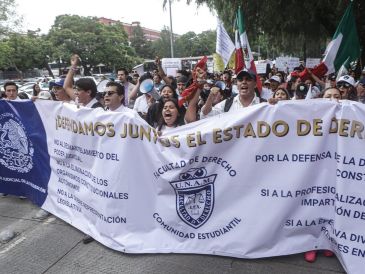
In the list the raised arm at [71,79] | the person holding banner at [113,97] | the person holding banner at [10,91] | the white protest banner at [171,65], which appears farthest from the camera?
the white protest banner at [171,65]

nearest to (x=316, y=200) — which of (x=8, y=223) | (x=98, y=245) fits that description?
(x=98, y=245)

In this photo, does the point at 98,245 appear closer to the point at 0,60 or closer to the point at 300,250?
the point at 300,250

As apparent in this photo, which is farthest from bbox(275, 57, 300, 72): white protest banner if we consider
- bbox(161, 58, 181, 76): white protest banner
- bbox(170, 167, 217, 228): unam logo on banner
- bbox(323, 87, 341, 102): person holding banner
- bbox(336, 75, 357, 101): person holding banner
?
bbox(170, 167, 217, 228): unam logo on banner

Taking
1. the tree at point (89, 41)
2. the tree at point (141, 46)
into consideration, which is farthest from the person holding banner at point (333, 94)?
the tree at point (141, 46)

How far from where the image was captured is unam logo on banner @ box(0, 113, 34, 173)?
15.7 ft

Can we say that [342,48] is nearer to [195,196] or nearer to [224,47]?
[224,47]

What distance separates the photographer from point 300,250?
322 cm

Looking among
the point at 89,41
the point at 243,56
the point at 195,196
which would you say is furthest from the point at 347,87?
the point at 89,41

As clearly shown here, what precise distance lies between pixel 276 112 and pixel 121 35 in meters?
56.1

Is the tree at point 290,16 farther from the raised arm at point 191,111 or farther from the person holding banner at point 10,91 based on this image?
the raised arm at point 191,111

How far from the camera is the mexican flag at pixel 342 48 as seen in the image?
5.95 meters

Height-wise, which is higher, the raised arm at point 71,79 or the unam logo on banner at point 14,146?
the raised arm at point 71,79

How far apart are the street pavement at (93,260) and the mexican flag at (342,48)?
361 centimetres

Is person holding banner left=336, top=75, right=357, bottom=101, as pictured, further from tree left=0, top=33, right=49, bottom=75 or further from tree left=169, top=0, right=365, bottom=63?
tree left=0, top=33, right=49, bottom=75
